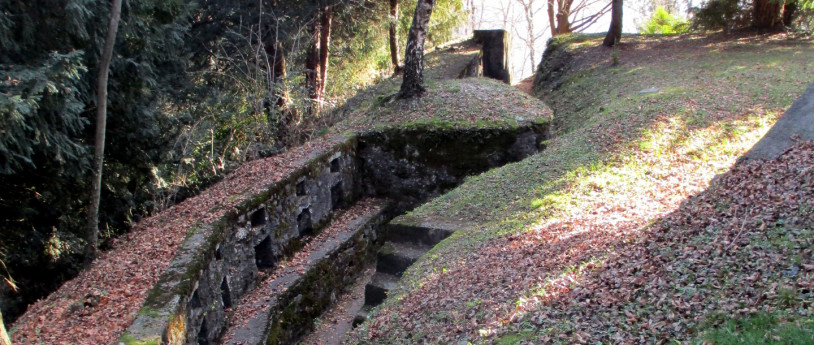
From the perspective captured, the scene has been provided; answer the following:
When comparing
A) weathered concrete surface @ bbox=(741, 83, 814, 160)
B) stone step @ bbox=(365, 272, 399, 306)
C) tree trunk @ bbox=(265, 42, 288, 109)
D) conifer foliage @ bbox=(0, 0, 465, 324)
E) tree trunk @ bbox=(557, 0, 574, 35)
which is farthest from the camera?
tree trunk @ bbox=(557, 0, 574, 35)

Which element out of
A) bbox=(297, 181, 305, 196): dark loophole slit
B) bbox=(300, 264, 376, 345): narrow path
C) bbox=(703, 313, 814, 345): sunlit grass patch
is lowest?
bbox=(300, 264, 376, 345): narrow path

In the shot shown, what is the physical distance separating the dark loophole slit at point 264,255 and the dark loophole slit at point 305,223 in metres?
0.94

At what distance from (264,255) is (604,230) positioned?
511 centimetres

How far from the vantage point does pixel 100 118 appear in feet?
24.9

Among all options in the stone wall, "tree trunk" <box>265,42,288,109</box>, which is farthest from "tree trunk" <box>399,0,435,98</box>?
"tree trunk" <box>265,42,288,109</box>

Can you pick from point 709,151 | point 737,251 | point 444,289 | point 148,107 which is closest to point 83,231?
point 148,107

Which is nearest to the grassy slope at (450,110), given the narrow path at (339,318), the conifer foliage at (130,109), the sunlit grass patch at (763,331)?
the conifer foliage at (130,109)

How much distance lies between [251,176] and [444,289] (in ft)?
15.6

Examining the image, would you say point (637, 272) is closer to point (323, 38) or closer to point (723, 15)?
point (323, 38)

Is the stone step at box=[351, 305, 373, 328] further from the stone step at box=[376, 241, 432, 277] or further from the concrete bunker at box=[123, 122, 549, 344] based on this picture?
the concrete bunker at box=[123, 122, 549, 344]

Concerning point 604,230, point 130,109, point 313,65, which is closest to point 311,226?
point 130,109

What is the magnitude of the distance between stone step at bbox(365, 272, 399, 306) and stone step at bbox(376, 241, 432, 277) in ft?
0.34

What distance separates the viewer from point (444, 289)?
238 inches

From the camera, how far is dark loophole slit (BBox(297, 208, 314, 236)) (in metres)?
9.55
